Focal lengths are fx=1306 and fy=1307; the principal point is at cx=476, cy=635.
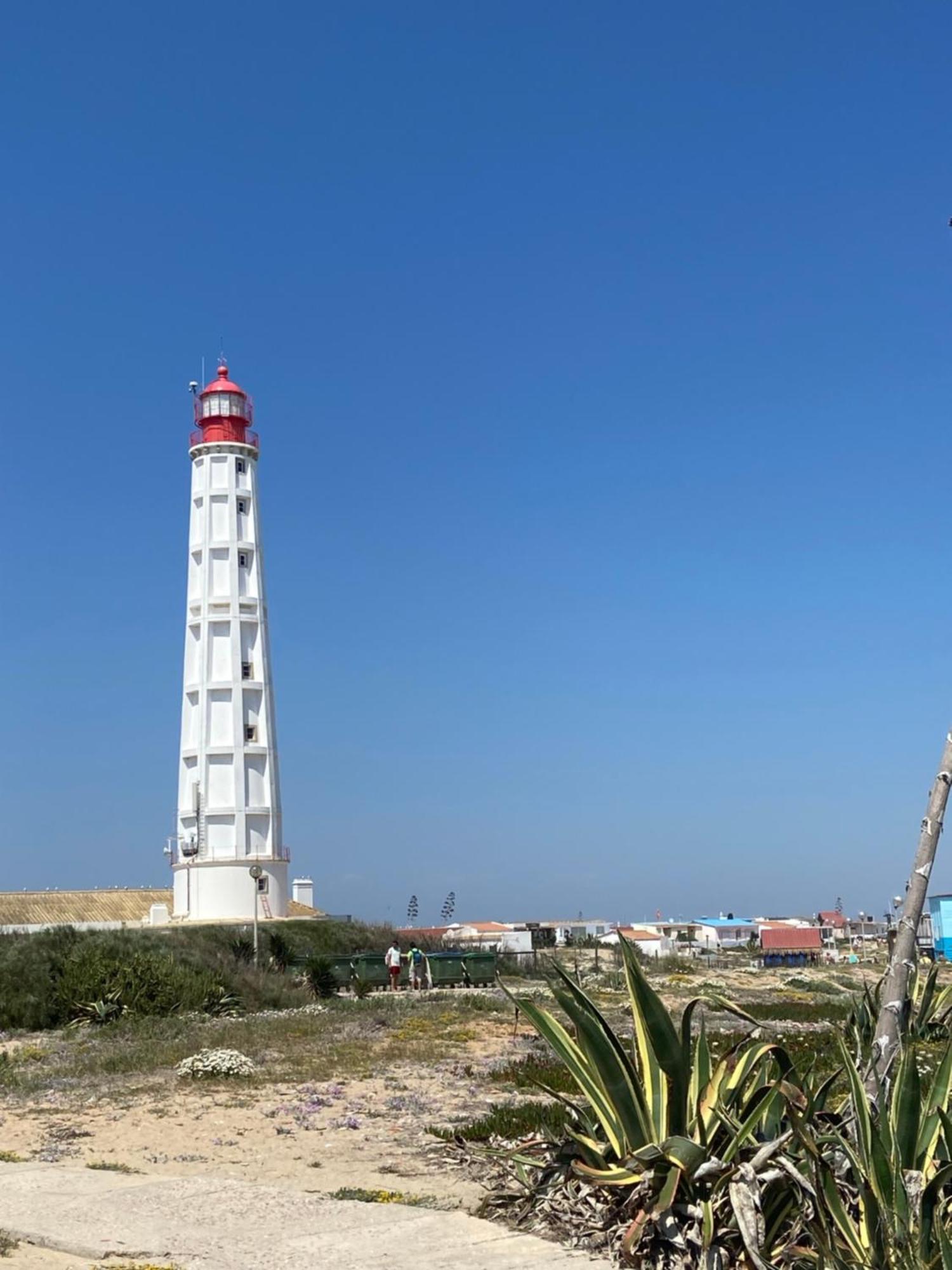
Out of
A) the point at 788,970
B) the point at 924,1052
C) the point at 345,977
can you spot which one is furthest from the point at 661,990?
the point at 924,1052

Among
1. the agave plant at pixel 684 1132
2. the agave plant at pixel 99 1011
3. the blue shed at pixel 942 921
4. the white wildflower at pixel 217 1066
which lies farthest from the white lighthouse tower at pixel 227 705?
the agave plant at pixel 684 1132

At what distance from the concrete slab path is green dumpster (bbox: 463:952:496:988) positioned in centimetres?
2321

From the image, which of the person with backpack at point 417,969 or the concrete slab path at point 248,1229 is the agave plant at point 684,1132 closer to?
the concrete slab path at point 248,1229

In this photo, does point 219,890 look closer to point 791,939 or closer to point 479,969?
point 479,969

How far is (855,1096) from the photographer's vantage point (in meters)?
5.83

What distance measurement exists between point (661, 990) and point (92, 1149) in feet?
63.8

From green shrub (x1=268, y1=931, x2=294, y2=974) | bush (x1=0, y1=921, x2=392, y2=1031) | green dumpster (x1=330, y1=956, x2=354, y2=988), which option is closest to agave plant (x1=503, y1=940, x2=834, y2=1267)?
bush (x1=0, y1=921, x2=392, y2=1031)

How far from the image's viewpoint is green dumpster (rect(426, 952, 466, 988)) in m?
31.6

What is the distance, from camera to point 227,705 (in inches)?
1690

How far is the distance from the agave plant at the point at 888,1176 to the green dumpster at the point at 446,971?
1023 inches

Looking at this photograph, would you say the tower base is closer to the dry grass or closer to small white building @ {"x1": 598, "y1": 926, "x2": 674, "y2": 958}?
small white building @ {"x1": 598, "y1": 926, "x2": 674, "y2": 958}

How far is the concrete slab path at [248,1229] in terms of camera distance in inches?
261

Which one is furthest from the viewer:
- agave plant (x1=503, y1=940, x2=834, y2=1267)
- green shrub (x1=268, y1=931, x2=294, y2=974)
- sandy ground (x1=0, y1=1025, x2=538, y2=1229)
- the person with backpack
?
the person with backpack

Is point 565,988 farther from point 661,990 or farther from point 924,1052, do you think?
point 661,990
